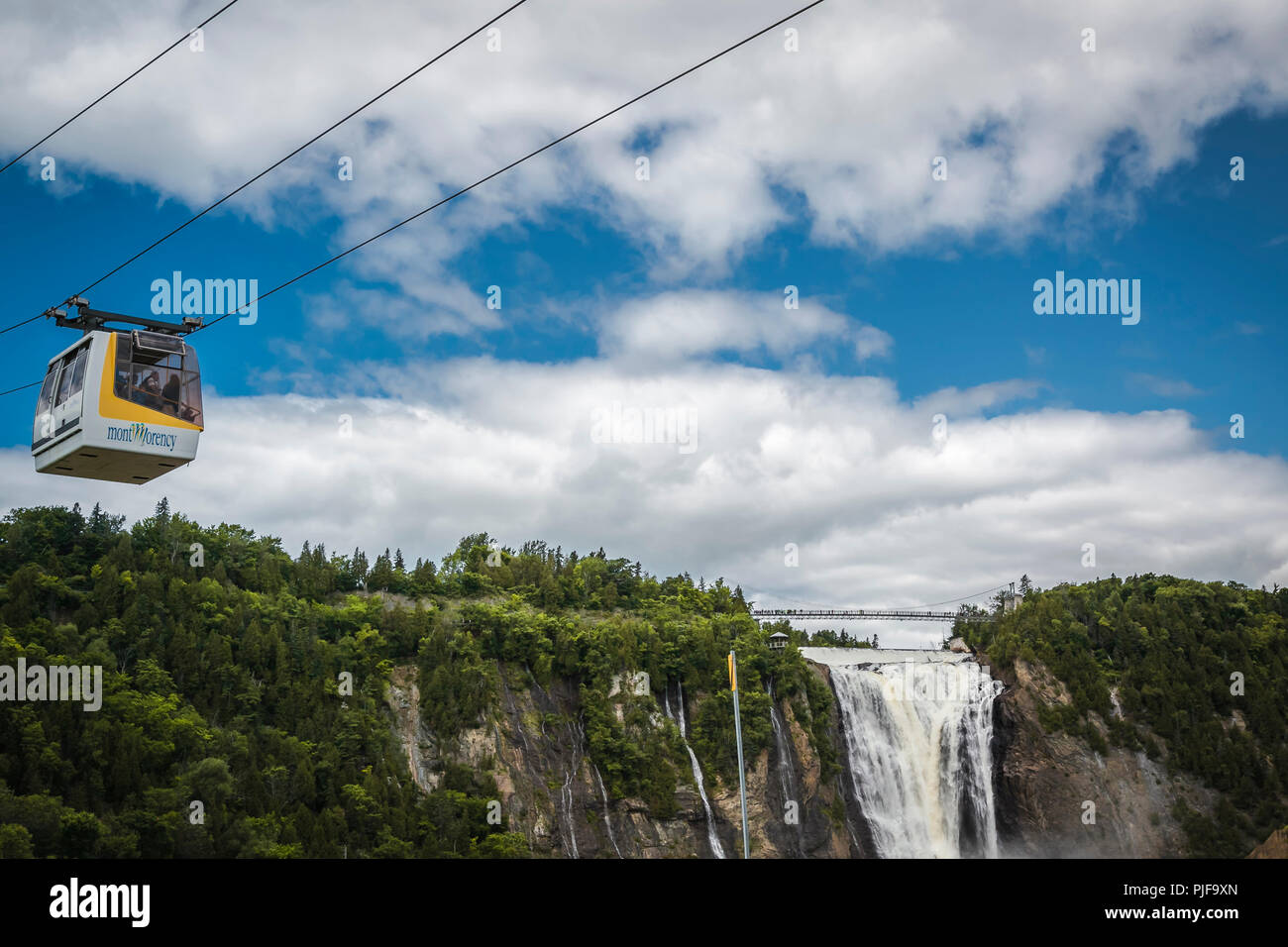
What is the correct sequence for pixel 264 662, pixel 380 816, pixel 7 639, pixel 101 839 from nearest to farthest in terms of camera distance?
pixel 101 839 < pixel 7 639 < pixel 380 816 < pixel 264 662

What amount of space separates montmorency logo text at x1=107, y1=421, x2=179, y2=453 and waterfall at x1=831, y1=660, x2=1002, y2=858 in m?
64.1

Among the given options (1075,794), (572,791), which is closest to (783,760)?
(572,791)

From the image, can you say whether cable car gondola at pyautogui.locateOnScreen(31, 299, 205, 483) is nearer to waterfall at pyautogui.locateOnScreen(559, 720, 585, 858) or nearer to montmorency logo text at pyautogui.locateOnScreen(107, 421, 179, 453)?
montmorency logo text at pyautogui.locateOnScreen(107, 421, 179, 453)

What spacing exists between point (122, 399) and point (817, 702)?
65.3 meters

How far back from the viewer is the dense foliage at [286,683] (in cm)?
4922

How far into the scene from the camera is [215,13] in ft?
59.9

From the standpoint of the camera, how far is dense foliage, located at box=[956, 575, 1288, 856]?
8250 cm

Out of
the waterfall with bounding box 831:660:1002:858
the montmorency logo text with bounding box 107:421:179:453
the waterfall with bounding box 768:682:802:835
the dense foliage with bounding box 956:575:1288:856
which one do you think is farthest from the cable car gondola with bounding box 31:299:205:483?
the dense foliage with bounding box 956:575:1288:856

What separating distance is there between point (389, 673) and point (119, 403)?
157ft

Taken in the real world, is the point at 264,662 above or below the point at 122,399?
below

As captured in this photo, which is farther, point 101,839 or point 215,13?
point 101,839

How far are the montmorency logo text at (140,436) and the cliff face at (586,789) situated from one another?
44.6 m
